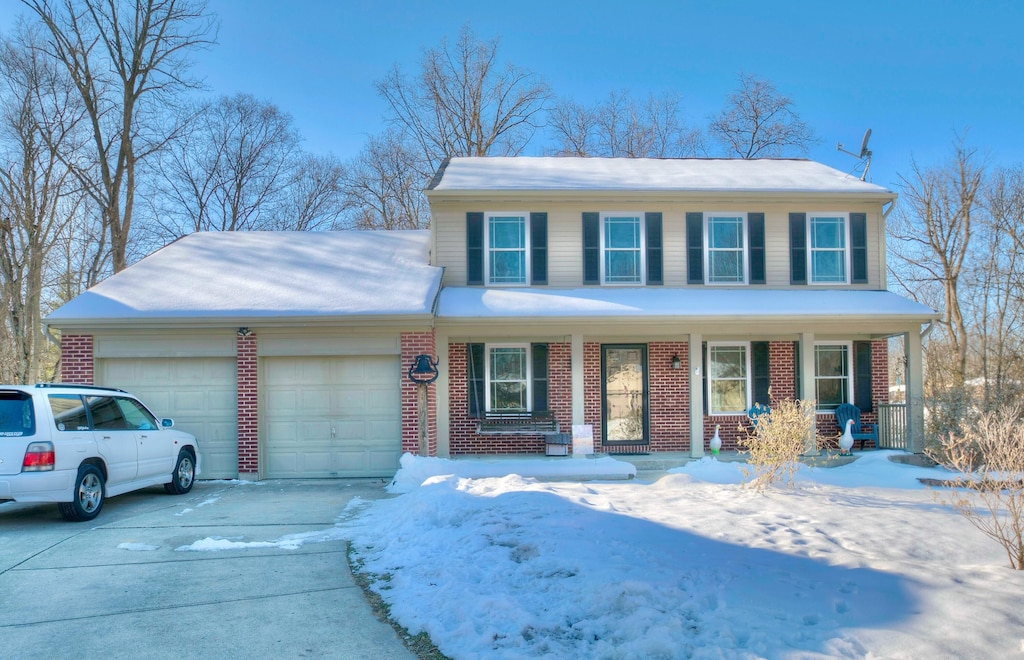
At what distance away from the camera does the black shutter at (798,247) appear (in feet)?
47.6

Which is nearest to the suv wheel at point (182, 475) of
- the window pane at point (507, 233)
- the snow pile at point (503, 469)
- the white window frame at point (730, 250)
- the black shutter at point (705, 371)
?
the snow pile at point (503, 469)

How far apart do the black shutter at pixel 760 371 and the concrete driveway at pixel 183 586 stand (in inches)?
352

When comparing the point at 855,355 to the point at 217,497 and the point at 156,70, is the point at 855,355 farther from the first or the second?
the point at 156,70

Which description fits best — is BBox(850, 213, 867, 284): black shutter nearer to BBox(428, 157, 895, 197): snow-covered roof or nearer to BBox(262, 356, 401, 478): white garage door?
BBox(428, 157, 895, 197): snow-covered roof

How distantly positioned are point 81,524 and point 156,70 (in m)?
20.7

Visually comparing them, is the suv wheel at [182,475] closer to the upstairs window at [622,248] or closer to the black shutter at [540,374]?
the black shutter at [540,374]

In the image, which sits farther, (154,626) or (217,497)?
(217,497)

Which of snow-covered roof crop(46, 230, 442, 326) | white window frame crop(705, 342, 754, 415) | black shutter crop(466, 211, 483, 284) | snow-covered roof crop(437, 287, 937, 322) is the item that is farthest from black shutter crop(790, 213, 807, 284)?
snow-covered roof crop(46, 230, 442, 326)

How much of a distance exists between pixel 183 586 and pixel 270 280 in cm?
826

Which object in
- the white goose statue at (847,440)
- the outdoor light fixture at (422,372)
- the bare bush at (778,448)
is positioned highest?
the outdoor light fixture at (422,372)

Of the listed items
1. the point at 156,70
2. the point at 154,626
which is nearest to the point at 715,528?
the point at 154,626

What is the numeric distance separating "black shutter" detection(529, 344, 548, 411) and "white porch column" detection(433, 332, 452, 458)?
1.83 meters

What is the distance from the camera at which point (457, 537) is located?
22.0 feet

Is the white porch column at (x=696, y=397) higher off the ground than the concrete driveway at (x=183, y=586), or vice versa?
the white porch column at (x=696, y=397)
